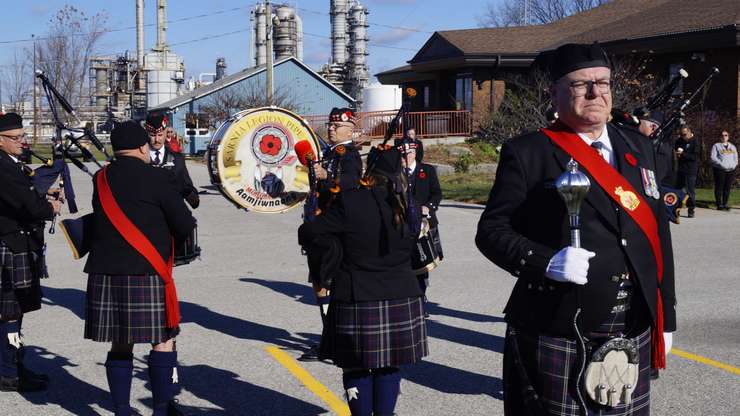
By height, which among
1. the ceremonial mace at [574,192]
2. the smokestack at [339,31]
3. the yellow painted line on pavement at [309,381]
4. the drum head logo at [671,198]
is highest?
the smokestack at [339,31]

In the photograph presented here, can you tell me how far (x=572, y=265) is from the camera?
2.91 meters

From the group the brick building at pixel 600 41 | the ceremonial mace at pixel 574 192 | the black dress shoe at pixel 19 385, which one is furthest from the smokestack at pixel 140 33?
the ceremonial mace at pixel 574 192

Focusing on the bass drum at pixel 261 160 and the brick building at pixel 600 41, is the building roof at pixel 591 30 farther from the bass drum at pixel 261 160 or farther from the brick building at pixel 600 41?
the bass drum at pixel 261 160

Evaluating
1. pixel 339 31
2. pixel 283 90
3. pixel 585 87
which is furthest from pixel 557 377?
pixel 339 31

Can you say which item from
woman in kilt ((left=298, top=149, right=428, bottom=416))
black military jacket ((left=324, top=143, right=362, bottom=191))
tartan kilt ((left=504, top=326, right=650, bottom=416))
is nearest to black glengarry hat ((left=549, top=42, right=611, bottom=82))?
tartan kilt ((left=504, top=326, right=650, bottom=416))

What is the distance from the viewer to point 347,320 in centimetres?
466

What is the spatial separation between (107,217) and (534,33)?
33166 millimetres

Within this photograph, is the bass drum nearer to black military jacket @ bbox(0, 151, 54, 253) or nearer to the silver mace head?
black military jacket @ bbox(0, 151, 54, 253)

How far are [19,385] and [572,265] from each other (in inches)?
177

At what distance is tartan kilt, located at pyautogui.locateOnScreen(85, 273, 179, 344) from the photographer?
502 cm

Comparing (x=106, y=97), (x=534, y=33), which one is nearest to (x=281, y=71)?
(x=106, y=97)

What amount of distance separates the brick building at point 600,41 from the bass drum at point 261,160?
66.1 ft

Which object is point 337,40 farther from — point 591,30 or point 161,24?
point 591,30

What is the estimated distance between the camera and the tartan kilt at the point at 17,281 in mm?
6012
